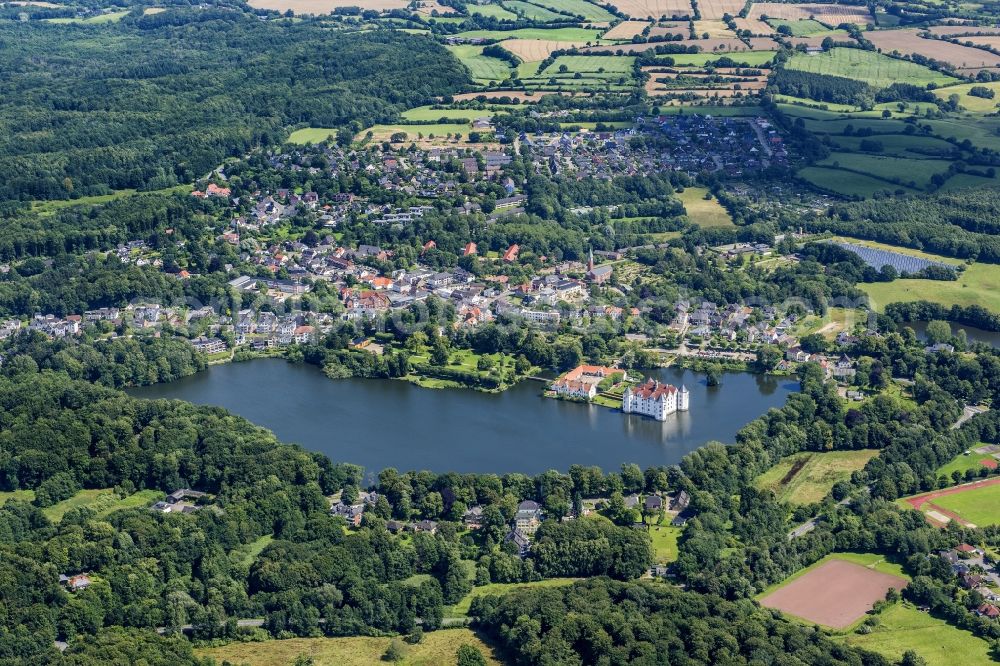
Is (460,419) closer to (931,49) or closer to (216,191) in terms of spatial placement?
(216,191)

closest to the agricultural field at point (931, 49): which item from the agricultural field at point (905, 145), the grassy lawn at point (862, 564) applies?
the agricultural field at point (905, 145)

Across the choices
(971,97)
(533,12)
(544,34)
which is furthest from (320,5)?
(971,97)

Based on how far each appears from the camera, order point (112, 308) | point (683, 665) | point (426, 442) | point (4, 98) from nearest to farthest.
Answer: point (683, 665), point (426, 442), point (112, 308), point (4, 98)

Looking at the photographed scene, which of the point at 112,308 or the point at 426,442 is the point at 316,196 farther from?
the point at 426,442

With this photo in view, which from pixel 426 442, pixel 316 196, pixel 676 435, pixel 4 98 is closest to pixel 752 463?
pixel 676 435

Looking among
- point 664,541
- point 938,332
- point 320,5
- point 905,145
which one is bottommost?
point 664,541

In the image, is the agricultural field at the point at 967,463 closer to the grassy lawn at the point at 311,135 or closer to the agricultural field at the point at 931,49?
the grassy lawn at the point at 311,135
